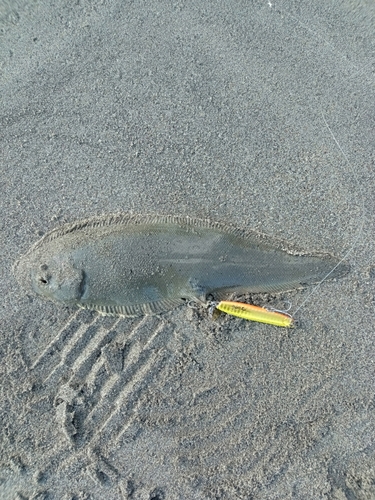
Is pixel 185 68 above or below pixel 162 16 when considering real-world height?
below

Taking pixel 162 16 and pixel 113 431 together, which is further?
pixel 162 16

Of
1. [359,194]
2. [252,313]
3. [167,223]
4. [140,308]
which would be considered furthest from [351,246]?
[140,308]

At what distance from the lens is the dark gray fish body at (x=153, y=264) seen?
3148 mm

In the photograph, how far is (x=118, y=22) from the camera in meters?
3.35

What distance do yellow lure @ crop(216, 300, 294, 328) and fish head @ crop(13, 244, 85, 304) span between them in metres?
1.22

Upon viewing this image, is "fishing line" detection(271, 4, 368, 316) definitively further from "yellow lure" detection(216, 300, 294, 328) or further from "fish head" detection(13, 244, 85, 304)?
"fish head" detection(13, 244, 85, 304)

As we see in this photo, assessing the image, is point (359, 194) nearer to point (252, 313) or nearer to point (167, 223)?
point (252, 313)

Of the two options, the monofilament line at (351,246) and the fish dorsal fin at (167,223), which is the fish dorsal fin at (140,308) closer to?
the fish dorsal fin at (167,223)

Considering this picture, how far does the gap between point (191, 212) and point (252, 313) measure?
1.01 m

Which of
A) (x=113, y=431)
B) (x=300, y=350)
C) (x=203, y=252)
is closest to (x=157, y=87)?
(x=203, y=252)

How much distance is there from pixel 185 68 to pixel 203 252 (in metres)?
1.66

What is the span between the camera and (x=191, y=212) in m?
3.27

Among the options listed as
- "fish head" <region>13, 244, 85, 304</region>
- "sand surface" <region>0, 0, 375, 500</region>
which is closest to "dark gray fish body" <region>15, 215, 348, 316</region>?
"fish head" <region>13, 244, 85, 304</region>

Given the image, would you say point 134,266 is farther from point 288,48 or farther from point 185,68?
point 288,48
